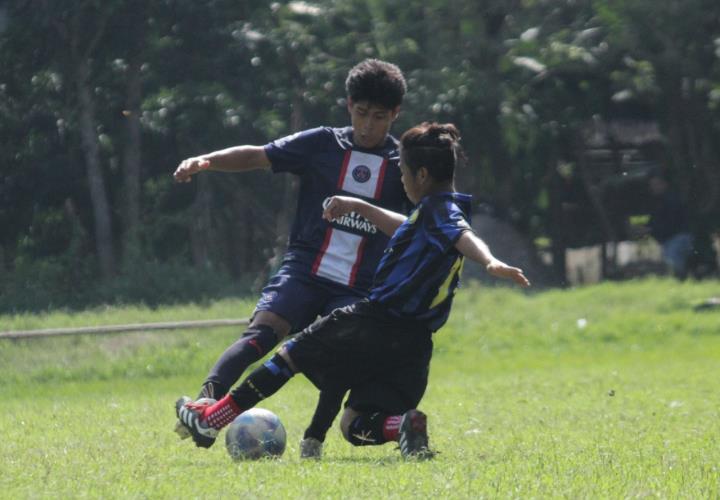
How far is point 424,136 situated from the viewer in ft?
21.0

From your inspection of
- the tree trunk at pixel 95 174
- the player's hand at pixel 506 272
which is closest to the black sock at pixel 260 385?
the player's hand at pixel 506 272

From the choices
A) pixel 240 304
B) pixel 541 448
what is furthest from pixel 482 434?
pixel 240 304

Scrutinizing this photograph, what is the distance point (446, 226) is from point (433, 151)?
382 mm

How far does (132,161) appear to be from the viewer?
2009 cm

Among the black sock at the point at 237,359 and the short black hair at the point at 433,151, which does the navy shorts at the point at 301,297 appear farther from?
the short black hair at the point at 433,151

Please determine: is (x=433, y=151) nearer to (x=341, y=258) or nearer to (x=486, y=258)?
(x=486, y=258)

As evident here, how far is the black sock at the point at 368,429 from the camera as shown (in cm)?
656

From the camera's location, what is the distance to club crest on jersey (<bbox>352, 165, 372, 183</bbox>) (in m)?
7.02

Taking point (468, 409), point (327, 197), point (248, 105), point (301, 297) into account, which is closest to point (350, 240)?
point (327, 197)

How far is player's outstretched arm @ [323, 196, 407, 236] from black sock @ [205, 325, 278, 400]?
2.35ft

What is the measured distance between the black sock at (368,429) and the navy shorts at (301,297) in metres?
0.61

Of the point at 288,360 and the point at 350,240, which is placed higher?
the point at 350,240

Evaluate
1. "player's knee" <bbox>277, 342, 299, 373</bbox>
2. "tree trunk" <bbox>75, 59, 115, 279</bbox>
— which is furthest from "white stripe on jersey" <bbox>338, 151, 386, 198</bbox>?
"tree trunk" <bbox>75, 59, 115, 279</bbox>

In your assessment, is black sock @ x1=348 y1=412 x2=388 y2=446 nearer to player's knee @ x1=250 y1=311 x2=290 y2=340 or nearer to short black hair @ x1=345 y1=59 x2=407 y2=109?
player's knee @ x1=250 y1=311 x2=290 y2=340
